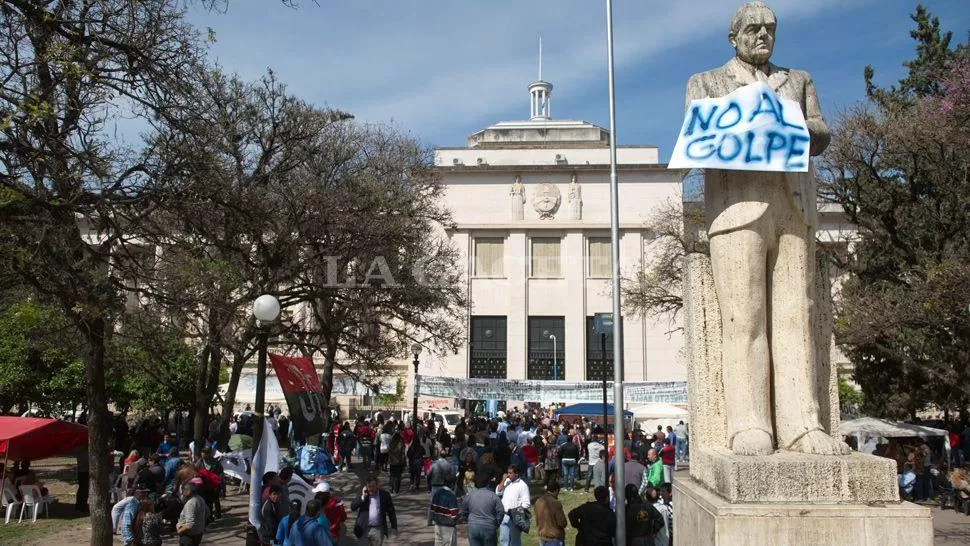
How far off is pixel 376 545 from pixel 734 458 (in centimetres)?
737

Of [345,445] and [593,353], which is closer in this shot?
[345,445]

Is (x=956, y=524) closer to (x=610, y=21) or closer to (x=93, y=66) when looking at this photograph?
(x=610, y=21)

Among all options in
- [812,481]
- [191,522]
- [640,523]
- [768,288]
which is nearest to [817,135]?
[768,288]

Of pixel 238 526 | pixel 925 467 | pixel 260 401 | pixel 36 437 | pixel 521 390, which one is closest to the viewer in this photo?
pixel 260 401

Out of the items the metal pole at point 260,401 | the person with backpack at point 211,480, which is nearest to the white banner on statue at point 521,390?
the person with backpack at point 211,480

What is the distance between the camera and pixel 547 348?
1986 inches

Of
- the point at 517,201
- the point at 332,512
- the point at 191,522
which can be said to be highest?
the point at 517,201

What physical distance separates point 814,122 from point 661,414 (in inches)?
1043

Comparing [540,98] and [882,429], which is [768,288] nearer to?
[882,429]

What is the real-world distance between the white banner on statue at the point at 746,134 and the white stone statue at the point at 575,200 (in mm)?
46145

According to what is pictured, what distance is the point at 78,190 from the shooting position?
352 inches

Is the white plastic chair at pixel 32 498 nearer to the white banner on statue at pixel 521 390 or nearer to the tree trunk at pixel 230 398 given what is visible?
the tree trunk at pixel 230 398

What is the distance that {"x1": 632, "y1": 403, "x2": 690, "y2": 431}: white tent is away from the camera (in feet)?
101

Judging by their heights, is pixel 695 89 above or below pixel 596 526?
above
